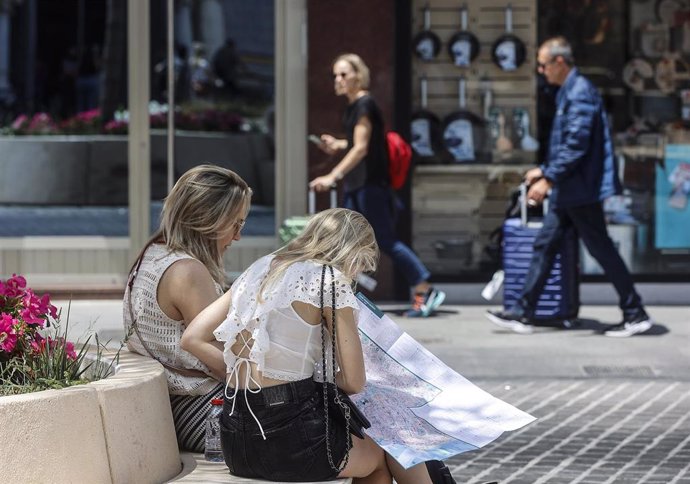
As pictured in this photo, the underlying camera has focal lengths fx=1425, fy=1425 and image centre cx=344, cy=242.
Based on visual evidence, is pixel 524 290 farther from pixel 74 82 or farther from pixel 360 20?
pixel 74 82

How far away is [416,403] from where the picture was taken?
16.1 feet

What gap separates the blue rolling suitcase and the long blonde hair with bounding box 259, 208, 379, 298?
522cm

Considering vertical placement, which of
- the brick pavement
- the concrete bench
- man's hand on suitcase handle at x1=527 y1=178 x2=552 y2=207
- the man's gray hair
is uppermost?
the man's gray hair

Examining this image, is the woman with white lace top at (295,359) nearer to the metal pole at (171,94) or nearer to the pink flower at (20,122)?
the metal pole at (171,94)

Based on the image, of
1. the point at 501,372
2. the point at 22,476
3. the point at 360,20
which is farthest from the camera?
the point at 360,20

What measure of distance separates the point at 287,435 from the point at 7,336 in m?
1.00

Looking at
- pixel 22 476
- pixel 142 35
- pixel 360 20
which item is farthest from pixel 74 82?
pixel 22 476

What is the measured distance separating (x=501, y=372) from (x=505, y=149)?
3449 millimetres

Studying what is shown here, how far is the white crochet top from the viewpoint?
457 cm

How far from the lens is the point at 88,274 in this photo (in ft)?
37.1

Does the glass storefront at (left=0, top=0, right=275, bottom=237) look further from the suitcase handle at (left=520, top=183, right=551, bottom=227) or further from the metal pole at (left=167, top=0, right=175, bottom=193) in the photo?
the suitcase handle at (left=520, top=183, right=551, bottom=227)

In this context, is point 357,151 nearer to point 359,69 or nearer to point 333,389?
point 359,69

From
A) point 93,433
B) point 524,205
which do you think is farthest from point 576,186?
point 93,433

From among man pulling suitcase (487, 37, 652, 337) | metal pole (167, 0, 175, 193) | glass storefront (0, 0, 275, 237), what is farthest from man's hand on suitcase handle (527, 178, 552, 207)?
metal pole (167, 0, 175, 193)
